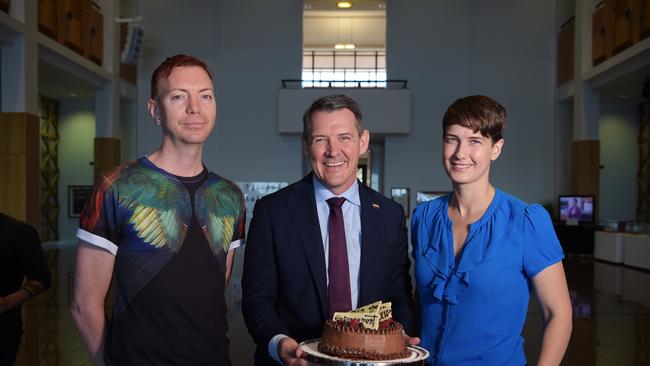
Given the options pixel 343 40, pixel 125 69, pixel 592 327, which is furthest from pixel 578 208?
pixel 125 69

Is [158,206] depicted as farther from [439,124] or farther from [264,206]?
[439,124]

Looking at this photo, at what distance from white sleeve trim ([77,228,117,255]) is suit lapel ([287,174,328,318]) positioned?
72 centimetres

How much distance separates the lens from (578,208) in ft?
50.9

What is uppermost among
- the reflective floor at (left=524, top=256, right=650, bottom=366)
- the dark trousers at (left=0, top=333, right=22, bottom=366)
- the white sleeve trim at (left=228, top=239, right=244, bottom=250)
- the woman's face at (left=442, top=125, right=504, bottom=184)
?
the woman's face at (left=442, top=125, right=504, bottom=184)

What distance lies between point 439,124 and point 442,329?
1692 cm

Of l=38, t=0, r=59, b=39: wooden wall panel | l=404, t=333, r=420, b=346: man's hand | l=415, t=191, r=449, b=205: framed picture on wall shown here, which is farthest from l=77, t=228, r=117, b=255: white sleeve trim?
l=415, t=191, r=449, b=205: framed picture on wall

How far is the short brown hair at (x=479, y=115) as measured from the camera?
6.99ft

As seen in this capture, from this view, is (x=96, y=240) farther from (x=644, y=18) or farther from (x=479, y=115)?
(x=644, y=18)

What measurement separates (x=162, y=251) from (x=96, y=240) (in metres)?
0.21

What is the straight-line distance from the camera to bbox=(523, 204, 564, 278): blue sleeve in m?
2.11

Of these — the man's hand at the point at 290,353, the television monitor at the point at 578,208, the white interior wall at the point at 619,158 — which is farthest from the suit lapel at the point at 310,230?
the white interior wall at the point at 619,158

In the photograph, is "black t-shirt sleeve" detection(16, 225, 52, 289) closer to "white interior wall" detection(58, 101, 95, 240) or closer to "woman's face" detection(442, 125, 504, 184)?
"woman's face" detection(442, 125, 504, 184)

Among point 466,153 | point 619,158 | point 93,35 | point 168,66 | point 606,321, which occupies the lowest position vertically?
point 606,321

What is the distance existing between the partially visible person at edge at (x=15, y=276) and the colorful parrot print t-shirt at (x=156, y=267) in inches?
51.7
